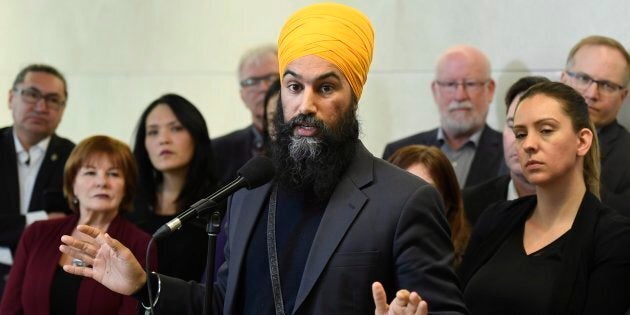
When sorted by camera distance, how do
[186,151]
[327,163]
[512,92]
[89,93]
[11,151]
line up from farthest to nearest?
[89,93] → [11,151] → [186,151] → [512,92] → [327,163]

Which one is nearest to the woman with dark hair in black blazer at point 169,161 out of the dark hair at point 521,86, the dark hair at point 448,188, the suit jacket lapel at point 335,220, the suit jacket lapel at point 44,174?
the suit jacket lapel at point 44,174

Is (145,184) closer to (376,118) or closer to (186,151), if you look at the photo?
(186,151)

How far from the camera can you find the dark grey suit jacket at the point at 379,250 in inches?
102

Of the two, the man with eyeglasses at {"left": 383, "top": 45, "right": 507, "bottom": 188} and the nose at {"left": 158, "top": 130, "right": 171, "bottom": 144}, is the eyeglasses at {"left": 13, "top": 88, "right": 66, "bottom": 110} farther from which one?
the man with eyeglasses at {"left": 383, "top": 45, "right": 507, "bottom": 188}

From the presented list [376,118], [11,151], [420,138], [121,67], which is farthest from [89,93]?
[420,138]

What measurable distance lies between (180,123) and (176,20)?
205 centimetres

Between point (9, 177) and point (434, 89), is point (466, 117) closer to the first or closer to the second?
point (434, 89)

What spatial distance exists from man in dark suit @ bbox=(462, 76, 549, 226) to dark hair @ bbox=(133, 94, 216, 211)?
1.26 meters

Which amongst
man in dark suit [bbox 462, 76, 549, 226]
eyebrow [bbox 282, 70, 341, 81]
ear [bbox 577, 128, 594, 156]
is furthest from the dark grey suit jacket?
man in dark suit [bbox 462, 76, 549, 226]

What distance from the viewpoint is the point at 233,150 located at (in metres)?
5.54

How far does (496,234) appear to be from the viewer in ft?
11.5

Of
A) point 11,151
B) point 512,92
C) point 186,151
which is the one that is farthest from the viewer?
point 11,151

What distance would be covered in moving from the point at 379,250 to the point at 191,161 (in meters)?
2.41

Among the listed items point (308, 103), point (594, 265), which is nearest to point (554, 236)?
point (594, 265)
